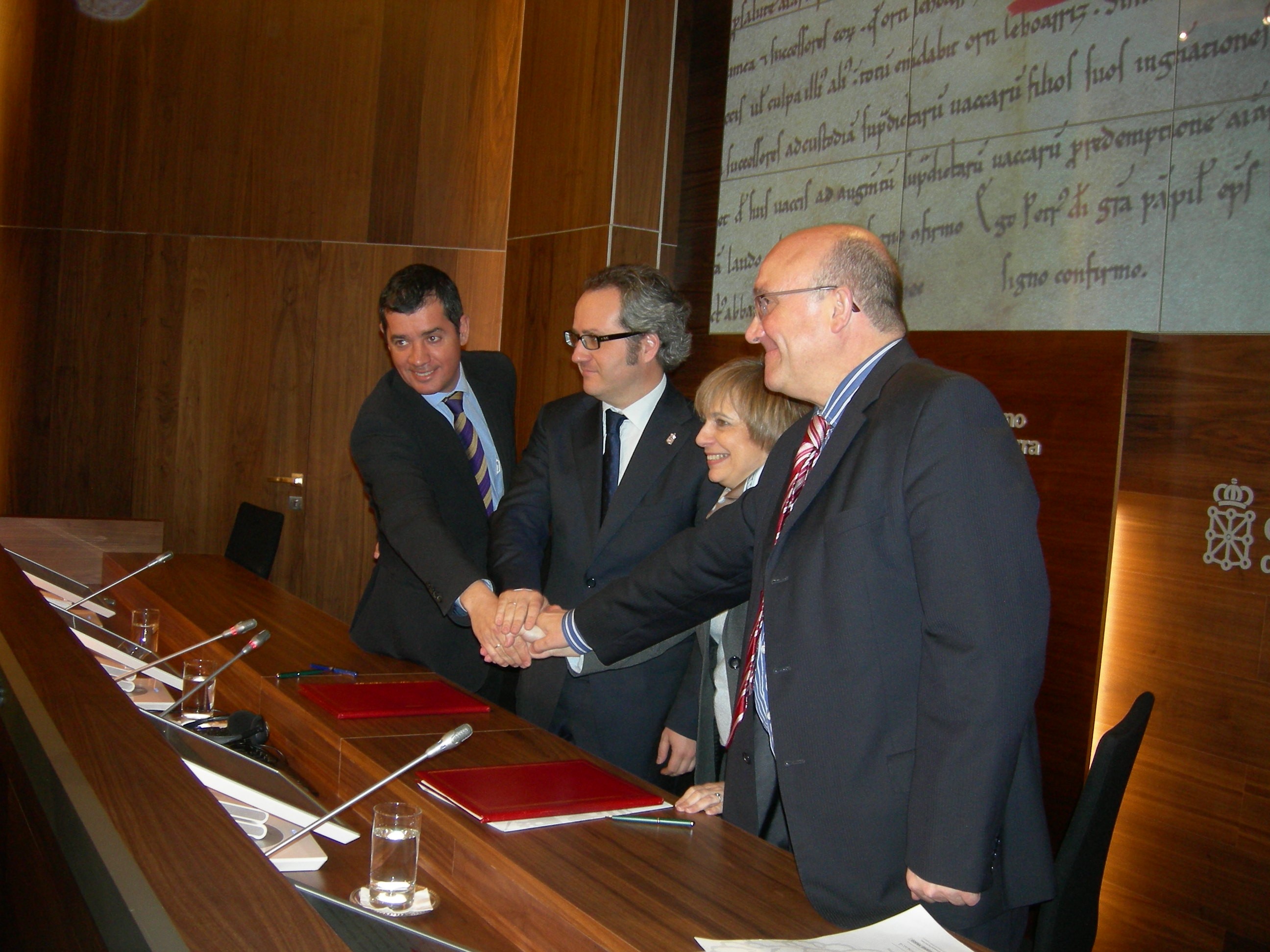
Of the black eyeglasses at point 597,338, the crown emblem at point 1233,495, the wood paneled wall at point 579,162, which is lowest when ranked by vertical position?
the crown emblem at point 1233,495

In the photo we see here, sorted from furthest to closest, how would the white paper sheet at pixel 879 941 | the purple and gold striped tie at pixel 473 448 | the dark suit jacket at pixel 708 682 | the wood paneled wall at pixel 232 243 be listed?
1. the wood paneled wall at pixel 232 243
2. the purple and gold striped tie at pixel 473 448
3. the dark suit jacket at pixel 708 682
4. the white paper sheet at pixel 879 941

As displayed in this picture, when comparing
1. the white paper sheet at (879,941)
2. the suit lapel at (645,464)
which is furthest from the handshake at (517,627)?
the white paper sheet at (879,941)

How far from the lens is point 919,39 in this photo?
360 centimetres

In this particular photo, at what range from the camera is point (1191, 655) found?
2766mm

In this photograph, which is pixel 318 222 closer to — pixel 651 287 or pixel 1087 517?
pixel 651 287

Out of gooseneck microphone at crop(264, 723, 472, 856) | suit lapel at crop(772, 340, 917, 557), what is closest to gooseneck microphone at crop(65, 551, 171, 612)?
gooseneck microphone at crop(264, 723, 472, 856)

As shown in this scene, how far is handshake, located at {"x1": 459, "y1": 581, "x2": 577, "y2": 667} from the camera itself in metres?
2.40

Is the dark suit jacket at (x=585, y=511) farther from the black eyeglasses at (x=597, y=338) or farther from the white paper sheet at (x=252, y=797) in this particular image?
the white paper sheet at (x=252, y=797)

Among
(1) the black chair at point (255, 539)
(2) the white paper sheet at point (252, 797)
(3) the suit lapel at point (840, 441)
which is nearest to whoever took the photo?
(2) the white paper sheet at point (252, 797)

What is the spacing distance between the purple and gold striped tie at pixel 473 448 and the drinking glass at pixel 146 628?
A: 0.90m

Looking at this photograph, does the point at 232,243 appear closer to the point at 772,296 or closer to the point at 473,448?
the point at 473,448

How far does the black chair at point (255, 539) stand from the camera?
4.52 meters

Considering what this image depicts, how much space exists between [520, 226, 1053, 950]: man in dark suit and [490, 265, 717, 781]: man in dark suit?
77 cm

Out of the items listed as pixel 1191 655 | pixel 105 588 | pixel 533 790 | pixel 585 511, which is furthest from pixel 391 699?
pixel 1191 655
